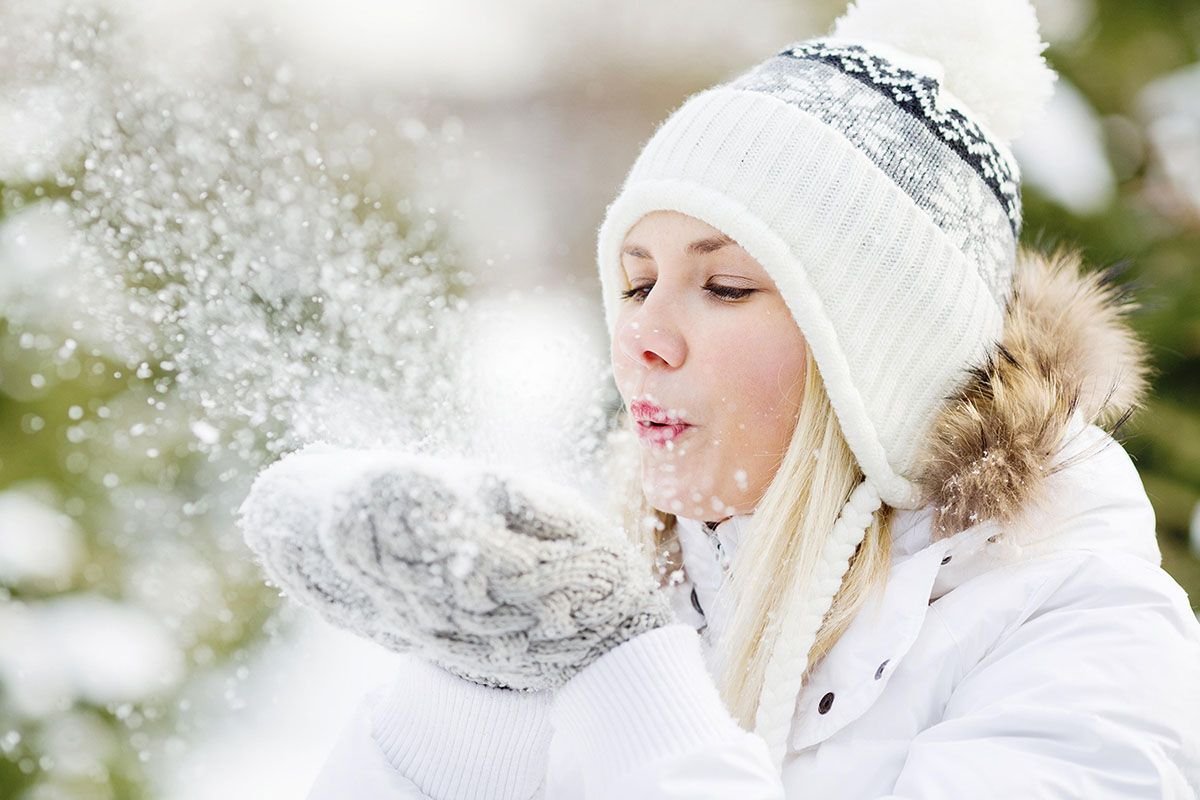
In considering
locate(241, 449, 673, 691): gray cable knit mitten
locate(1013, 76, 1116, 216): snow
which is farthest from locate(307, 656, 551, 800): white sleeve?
locate(1013, 76, 1116, 216): snow

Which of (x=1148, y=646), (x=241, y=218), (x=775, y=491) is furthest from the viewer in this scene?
(x=241, y=218)

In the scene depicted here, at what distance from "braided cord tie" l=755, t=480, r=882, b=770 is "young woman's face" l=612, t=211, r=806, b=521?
0.13 meters

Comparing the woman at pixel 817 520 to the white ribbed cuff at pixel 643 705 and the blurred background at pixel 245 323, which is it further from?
the blurred background at pixel 245 323

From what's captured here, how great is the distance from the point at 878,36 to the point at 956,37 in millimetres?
123

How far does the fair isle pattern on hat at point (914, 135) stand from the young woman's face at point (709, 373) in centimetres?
26

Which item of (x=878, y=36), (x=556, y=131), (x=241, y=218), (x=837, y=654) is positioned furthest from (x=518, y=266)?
(x=837, y=654)

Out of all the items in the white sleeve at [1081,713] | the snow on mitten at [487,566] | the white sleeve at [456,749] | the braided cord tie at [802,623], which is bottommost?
the white sleeve at [1081,713]

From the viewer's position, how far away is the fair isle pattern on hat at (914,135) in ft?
4.87

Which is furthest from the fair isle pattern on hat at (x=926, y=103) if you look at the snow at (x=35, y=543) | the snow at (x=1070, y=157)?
the snow at (x=35, y=543)

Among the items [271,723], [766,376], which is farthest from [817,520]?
[271,723]

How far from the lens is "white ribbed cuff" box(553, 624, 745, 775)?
42.4 inches

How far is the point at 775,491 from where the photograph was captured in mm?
1442

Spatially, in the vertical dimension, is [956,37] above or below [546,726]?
above

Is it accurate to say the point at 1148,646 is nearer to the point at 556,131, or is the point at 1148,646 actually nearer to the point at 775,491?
the point at 775,491
